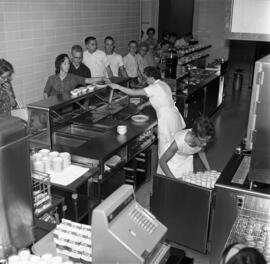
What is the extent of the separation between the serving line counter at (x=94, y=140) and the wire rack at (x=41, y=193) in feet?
1.07

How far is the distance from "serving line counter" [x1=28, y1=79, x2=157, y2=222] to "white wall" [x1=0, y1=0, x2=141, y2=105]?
154cm

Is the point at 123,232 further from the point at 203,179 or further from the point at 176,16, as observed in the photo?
the point at 176,16

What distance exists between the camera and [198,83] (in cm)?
670

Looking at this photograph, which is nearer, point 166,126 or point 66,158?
point 66,158

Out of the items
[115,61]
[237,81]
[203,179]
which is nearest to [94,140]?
[203,179]

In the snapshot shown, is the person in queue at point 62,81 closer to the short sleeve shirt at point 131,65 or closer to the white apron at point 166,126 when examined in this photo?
the white apron at point 166,126

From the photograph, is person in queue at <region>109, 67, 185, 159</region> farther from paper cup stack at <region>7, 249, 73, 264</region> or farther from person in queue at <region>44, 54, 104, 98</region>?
paper cup stack at <region>7, 249, 73, 264</region>

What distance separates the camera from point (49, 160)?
3025 mm

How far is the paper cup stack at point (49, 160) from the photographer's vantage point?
2.97m

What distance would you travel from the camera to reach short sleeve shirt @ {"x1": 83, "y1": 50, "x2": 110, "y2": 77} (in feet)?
19.0

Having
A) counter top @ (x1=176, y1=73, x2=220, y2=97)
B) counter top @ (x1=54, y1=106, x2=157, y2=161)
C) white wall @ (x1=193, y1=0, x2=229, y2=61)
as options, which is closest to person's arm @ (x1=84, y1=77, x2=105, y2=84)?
counter top @ (x1=54, y1=106, x2=157, y2=161)

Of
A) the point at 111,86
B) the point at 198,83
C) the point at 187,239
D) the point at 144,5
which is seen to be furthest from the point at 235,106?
the point at 187,239

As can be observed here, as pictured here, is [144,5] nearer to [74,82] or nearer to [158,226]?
[74,82]

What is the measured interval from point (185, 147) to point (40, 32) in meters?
3.30
